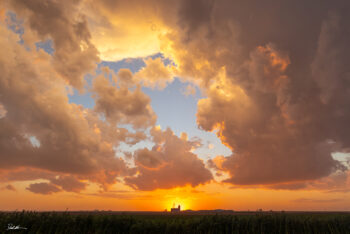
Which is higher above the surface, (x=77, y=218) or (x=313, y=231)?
(x=77, y=218)

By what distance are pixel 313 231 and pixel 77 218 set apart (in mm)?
42257

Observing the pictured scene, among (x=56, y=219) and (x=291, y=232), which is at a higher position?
(x=56, y=219)

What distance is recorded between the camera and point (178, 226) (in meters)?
40.2

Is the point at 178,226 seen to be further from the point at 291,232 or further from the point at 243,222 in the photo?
the point at 291,232

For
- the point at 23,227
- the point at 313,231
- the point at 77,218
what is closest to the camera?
the point at 23,227

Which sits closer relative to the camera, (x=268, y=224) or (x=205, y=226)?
(x=205, y=226)

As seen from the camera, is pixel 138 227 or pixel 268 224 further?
pixel 268 224

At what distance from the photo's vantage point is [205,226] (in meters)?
40.3

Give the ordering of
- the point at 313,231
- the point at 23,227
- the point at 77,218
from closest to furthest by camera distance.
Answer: the point at 23,227
the point at 77,218
the point at 313,231

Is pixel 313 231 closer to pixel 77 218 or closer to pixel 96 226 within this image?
pixel 96 226

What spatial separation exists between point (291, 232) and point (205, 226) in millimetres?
15927

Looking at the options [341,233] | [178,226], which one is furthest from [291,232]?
[178,226]

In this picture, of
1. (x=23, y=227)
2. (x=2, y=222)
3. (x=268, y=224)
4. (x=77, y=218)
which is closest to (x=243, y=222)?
(x=268, y=224)

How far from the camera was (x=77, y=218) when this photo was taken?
4144 cm
